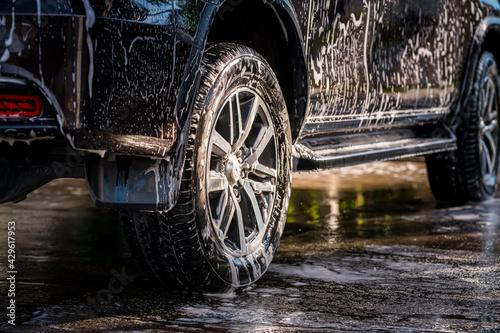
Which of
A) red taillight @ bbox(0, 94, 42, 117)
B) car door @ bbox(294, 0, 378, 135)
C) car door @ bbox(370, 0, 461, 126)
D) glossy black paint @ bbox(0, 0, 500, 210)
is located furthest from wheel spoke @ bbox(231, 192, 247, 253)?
car door @ bbox(370, 0, 461, 126)

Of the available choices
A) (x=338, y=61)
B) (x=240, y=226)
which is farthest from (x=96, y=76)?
(x=338, y=61)

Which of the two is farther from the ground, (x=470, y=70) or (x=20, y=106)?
(x=470, y=70)

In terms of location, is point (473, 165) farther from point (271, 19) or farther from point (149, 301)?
point (149, 301)

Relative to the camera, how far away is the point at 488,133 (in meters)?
6.51

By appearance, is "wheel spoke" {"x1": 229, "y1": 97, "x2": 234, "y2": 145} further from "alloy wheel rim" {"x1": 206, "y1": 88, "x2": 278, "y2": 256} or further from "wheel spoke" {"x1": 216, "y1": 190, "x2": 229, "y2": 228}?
"wheel spoke" {"x1": 216, "y1": 190, "x2": 229, "y2": 228}

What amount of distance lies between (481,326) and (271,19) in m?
1.56

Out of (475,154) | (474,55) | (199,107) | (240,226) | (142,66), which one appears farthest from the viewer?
(475,154)

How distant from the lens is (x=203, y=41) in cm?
311

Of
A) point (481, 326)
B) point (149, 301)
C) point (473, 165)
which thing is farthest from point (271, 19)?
point (473, 165)

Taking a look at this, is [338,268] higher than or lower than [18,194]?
lower

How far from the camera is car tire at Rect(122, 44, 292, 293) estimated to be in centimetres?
313

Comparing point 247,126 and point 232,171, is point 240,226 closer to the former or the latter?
point 232,171

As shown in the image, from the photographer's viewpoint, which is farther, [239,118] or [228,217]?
[239,118]

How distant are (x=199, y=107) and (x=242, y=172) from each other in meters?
0.53
